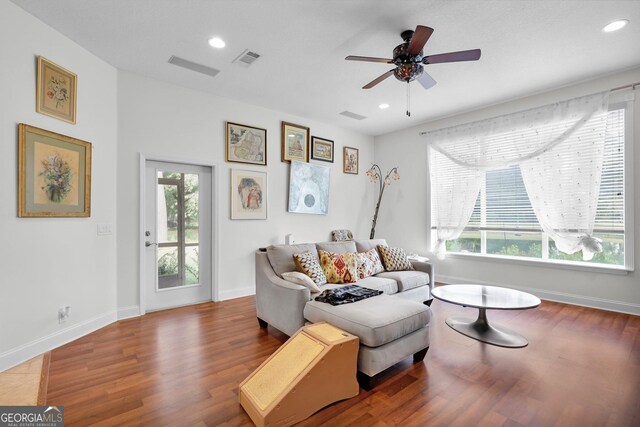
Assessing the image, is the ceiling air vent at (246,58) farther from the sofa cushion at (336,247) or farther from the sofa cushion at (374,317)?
the sofa cushion at (374,317)

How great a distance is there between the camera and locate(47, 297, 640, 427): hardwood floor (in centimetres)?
176

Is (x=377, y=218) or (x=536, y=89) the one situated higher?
(x=536, y=89)

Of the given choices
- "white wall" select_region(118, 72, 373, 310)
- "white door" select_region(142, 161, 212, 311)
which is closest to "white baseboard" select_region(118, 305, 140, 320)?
"white wall" select_region(118, 72, 373, 310)

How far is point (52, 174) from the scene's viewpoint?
271cm

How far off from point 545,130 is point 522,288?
2.27m

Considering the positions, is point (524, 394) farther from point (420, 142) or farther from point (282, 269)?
point (420, 142)

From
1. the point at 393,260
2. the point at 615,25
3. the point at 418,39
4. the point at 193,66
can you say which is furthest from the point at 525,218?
the point at 193,66

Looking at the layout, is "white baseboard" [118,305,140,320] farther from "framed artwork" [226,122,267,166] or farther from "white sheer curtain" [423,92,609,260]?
"white sheer curtain" [423,92,609,260]

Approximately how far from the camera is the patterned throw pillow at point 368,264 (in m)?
3.51

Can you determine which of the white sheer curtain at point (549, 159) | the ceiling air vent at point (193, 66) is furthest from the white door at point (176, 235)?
the white sheer curtain at point (549, 159)

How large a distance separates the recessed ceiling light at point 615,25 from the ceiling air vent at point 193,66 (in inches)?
154

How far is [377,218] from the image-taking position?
6.25 meters

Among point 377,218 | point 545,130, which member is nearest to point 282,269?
point 377,218

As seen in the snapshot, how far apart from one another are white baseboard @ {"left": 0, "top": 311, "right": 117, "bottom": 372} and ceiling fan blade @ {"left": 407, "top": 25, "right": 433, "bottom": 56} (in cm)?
406
